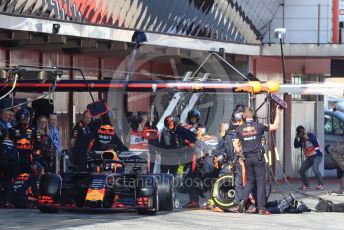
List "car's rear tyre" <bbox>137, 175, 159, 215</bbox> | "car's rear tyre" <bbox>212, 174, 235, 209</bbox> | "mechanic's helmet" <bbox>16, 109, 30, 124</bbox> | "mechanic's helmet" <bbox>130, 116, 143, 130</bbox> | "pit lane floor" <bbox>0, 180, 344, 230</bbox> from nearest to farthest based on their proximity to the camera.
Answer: "pit lane floor" <bbox>0, 180, 344, 230</bbox>
"car's rear tyre" <bbox>137, 175, 159, 215</bbox>
"mechanic's helmet" <bbox>16, 109, 30, 124</bbox>
"car's rear tyre" <bbox>212, 174, 235, 209</bbox>
"mechanic's helmet" <bbox>130, 116, 143, 130</bbox>

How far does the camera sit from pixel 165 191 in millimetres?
18125

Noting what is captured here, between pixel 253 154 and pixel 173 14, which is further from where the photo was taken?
pixel 173 14

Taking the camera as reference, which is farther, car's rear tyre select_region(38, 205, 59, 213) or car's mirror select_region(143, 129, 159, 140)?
Result: car's mirror select_region(143, 129, 159, 140)

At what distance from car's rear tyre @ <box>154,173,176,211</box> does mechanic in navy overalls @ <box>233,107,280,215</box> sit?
125 cm

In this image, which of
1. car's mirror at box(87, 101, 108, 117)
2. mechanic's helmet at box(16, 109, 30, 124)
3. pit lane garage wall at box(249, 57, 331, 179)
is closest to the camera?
mechanic's helmet at box(16, 109, 30, 124)

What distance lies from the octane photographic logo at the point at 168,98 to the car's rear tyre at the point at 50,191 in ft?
13.4

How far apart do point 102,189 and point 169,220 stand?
1.28 meters

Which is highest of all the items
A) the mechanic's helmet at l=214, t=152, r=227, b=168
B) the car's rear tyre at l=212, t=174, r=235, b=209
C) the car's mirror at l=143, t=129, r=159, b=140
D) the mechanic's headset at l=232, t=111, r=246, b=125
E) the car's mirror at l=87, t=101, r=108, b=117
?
the car's mirror at l=87, t=101, r=108, b=117

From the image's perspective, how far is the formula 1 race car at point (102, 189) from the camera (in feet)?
56.9

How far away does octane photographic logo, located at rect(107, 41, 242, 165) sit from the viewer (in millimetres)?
23656

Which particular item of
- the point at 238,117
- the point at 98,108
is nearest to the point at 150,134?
the point at 98,108

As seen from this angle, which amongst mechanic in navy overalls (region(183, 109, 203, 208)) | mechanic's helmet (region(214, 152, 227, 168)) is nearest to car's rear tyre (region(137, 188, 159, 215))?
mechanic in navy overalls (region(183, 109, 203, 208))

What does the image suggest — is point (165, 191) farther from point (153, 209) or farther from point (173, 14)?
point (173, 14)

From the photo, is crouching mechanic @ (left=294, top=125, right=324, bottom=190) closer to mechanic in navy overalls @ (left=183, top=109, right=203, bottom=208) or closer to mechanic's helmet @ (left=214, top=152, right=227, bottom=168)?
mechanic in navy overalls @ (left=183, top=109, right=203, bottom=208)
